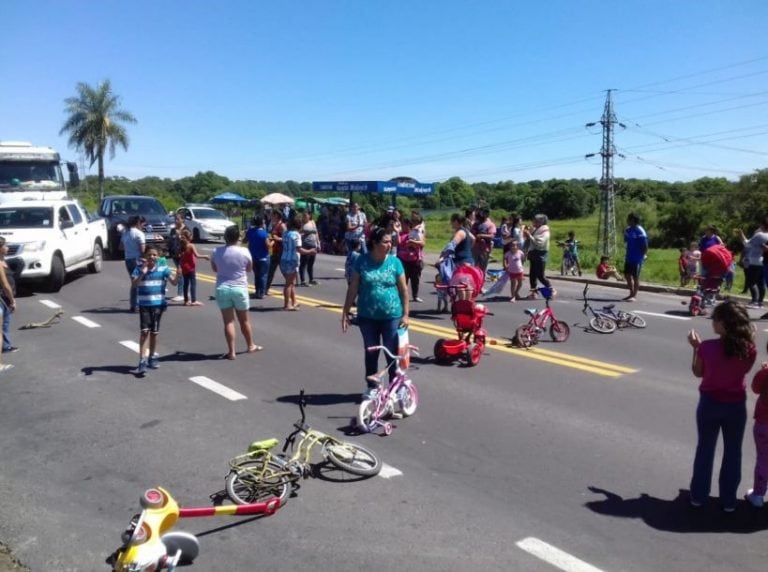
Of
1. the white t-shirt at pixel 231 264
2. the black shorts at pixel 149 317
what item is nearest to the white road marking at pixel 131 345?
the black shorts at pixel 149 317

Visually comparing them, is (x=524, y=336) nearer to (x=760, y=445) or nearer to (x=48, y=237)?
(x=760, y=445)

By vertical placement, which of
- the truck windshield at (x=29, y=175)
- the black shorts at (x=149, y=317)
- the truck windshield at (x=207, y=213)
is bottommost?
the black shorts at (x=149, y=317)

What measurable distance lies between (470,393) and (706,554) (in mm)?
3529

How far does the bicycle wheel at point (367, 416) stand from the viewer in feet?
20.4

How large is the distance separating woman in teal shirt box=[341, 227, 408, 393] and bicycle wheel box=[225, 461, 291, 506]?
1.78 m

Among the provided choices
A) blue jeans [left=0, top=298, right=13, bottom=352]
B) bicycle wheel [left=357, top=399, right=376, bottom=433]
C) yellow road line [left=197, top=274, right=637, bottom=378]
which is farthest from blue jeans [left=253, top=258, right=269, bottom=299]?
bicycle wheel [left=357, top=399, right=376, bottom=433]

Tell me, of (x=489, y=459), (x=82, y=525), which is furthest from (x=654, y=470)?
(x=82, y=525)

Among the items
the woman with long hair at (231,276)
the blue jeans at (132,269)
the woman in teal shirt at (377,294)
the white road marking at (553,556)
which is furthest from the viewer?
the blue jeans at (132,269)

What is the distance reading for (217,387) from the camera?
775 centimetres

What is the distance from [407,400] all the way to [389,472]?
138 centimetres

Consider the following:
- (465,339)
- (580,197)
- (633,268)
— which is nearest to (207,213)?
(633,268)

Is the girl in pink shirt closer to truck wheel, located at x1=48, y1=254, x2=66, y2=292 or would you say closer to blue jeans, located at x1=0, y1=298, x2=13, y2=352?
blue jeans, located at x1=0, y1=298, x2=13, y2=352

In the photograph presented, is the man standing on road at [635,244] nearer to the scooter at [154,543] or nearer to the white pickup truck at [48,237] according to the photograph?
the scooter at [154,543]

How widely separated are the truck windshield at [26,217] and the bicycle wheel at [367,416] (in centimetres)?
1172
